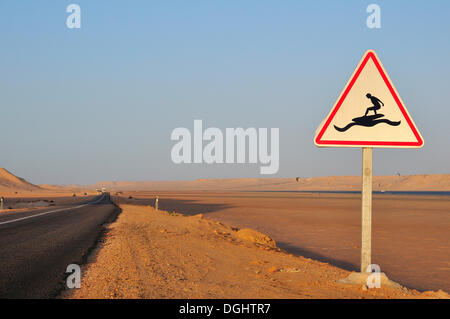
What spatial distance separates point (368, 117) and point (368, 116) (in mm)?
16

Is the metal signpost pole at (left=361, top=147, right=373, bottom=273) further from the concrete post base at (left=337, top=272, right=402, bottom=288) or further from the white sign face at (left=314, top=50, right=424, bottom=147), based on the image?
the white sign face at (left=314, top=50, right=424, bottom=147)

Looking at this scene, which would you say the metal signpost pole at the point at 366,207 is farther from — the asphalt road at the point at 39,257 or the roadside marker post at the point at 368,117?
the asphalt road at the point at 39,257

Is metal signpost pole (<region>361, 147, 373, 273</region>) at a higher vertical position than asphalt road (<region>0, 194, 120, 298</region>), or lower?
higher

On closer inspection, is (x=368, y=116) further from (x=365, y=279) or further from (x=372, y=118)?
(x=365, y=279)

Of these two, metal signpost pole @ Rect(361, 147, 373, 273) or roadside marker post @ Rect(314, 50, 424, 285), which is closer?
roadside marker post @ Rect(314, 50, 424, 285)

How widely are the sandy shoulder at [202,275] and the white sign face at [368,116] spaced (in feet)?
7.23

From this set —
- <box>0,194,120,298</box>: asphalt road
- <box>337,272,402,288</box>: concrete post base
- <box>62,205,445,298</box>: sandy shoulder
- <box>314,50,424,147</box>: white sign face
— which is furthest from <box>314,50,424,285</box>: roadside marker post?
<box>0,194,120,298</box>: asphalt road

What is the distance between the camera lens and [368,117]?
23.1 feet

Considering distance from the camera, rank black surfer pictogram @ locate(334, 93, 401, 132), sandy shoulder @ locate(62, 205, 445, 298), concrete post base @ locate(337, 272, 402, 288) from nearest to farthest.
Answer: sandy shoulder @ locate(62, 205, 445, 298) < black surfer pictogram @ locate(334, 93, 401, 132) < concrete post base @ locate(337, 272, 402, 288)

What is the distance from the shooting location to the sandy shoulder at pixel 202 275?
6.86 meters

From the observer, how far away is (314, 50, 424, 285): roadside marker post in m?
6.95

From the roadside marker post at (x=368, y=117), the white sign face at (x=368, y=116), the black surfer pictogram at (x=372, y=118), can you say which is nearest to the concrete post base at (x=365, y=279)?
the roadside marker post at (x=368, y=117)

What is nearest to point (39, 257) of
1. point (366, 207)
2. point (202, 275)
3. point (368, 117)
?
point (202, 275)
